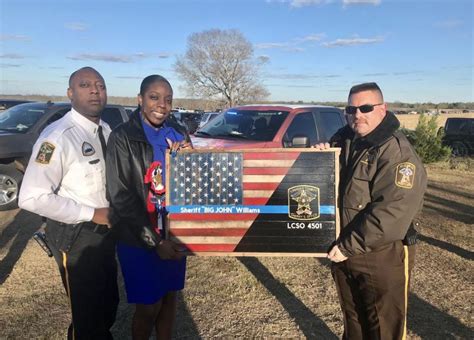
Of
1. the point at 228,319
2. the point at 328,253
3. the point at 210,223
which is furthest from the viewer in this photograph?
the point at 228,319

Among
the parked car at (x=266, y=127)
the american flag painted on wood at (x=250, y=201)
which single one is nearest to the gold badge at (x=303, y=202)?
the american flag painted on wood at (x=250, y=201)

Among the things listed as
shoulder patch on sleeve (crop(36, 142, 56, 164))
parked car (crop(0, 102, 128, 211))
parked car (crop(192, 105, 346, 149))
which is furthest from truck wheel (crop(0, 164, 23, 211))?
shoulder patch on sleeve (crop(36, 142, 56, 164))

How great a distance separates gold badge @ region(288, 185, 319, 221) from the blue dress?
89 centimetres

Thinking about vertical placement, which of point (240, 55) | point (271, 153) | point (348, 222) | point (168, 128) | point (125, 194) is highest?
point (240, 55)

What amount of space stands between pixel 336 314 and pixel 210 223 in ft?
6.53

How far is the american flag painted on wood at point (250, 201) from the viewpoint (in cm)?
A: 286

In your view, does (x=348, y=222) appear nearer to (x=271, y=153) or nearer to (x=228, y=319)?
(x=271, y=153)

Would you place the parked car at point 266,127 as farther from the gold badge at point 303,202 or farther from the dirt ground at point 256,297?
the gold badge at point 303,202

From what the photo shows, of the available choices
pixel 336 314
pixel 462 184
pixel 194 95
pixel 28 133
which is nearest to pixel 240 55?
pixel 194 95

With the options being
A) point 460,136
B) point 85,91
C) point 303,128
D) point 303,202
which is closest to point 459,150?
point 460,136

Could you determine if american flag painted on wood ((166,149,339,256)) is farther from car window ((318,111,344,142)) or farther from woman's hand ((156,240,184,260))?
car window ((318,111,344,142))

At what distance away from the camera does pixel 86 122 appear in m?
2.60

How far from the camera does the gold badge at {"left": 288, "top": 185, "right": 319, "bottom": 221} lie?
9.29 ft

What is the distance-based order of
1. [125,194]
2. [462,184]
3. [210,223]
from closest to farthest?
[125,194] < [210,223] < [462,184]
